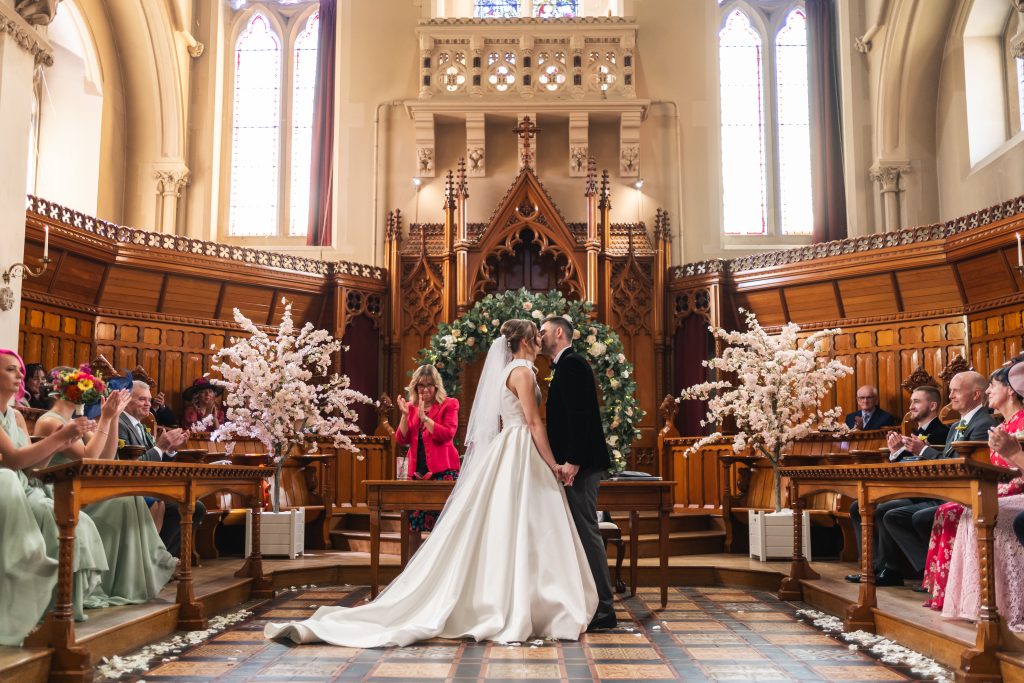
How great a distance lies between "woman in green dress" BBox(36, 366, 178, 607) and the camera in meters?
5.41

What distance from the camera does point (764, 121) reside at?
46.8 feet

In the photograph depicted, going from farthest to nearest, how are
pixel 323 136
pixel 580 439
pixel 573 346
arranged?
pixel 323 136
pixel 573 346
pixel 580 439

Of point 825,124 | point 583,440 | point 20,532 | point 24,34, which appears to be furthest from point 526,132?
point 20,532

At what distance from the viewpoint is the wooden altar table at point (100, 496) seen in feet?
14.1

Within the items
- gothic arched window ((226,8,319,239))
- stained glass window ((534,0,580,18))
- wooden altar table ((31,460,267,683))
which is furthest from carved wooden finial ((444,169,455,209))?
wooden altar table ((31,460,267,683))

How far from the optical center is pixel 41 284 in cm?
991

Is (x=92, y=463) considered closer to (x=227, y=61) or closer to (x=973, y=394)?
(x=973, y=394)

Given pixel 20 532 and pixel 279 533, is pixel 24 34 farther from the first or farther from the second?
pixel 20 532

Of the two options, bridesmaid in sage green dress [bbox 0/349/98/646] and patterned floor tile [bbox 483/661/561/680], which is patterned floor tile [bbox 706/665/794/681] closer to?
patterned floor tile [bbox 483/661/561/680]

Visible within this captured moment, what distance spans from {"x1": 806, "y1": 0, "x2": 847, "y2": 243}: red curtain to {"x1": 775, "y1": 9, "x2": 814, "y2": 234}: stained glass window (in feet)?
0.93

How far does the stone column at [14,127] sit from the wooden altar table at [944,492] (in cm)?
609

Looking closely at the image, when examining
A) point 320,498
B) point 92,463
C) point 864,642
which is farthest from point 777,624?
point 320,498

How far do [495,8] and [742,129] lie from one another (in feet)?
12.9

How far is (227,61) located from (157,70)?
4.84 ft
